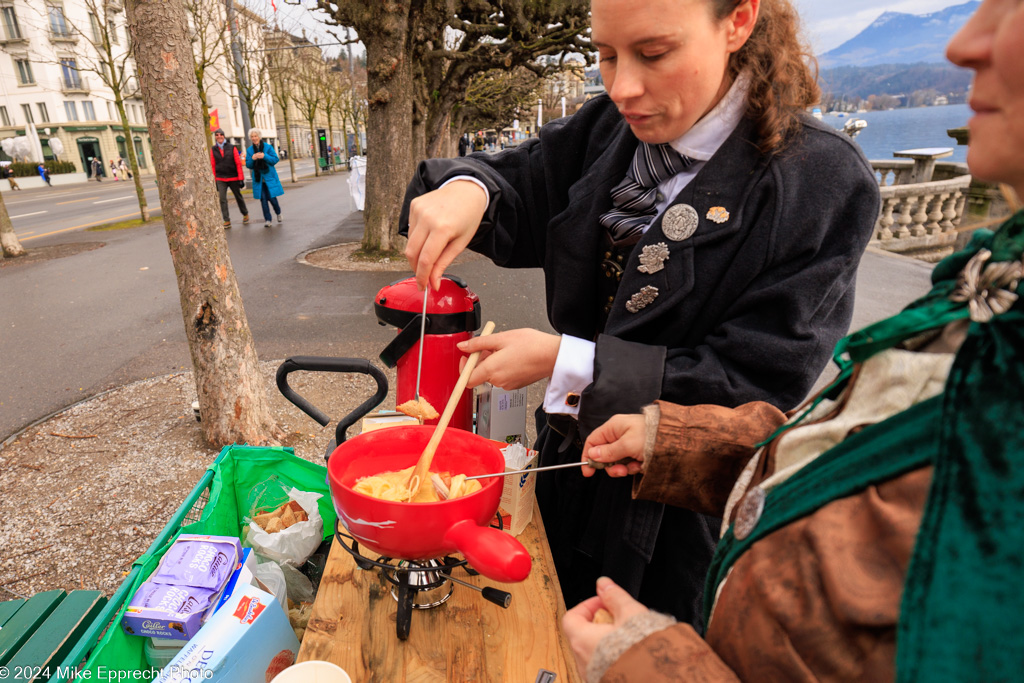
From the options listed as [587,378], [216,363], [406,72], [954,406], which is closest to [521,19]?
[406,72]

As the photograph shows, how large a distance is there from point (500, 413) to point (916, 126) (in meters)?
7.19

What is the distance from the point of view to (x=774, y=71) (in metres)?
1.21

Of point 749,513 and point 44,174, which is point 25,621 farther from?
point 44,174

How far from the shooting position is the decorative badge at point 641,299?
1.28 meters

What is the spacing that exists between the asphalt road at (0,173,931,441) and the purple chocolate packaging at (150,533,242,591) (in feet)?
10.4

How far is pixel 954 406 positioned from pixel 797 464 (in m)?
0.24

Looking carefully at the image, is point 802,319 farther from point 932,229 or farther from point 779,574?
point 932,229

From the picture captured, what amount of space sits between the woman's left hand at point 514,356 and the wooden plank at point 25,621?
167 cm

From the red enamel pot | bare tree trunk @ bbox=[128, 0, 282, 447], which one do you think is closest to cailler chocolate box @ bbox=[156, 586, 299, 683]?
the red enamel pot

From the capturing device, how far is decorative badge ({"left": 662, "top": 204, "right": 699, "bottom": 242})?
4.10 ft

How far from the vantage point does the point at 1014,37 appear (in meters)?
0.53

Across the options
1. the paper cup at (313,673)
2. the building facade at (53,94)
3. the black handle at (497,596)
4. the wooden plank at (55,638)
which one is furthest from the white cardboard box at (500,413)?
the building facade at (53,94)

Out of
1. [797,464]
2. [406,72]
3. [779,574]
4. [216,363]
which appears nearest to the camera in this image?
[779,574]

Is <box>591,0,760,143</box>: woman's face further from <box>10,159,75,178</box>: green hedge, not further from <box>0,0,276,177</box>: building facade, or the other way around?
<box>10,159,75,178</box>: green hedge
